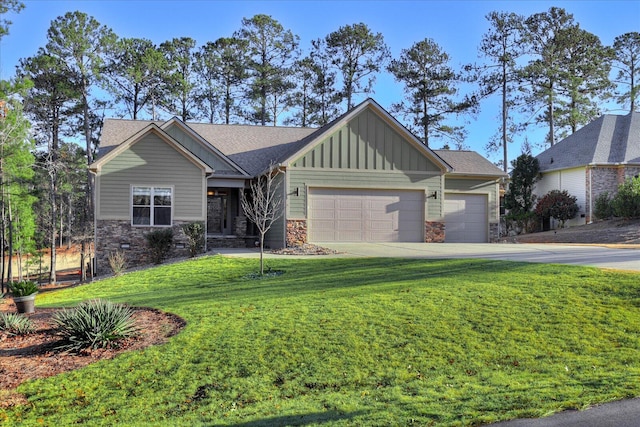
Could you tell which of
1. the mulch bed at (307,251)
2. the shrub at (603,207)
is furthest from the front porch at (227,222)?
the shrub at (603,207)

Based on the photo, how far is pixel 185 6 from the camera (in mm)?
16859

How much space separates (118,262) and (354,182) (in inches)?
354

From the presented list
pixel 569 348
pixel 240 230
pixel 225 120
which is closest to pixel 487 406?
pixel 569 348

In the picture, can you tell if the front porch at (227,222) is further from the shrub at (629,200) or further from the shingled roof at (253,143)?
the shrub at (629,200)

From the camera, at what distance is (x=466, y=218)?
2372 centimetres

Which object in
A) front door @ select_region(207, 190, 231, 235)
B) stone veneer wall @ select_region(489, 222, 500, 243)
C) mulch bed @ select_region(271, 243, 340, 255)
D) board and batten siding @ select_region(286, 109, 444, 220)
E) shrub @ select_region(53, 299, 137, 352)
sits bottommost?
shrub @ select_region(53, 299, 137, 352)

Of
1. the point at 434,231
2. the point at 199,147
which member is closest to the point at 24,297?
the point at 199,147

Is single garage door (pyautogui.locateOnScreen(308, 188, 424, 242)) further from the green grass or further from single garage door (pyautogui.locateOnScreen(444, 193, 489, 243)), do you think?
the green grass

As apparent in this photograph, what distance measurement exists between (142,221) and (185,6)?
7.96 m

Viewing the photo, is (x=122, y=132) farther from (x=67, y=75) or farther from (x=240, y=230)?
(x=67, y=75)

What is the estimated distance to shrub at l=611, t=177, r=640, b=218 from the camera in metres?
22.3

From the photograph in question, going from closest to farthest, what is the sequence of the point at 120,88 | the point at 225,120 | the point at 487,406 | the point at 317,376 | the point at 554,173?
the point at 487,406
the point at 317,376
the point at 554,173
the point at 120,88
the point at 225,120

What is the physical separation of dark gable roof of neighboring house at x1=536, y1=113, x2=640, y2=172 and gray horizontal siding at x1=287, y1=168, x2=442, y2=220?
12.4 m

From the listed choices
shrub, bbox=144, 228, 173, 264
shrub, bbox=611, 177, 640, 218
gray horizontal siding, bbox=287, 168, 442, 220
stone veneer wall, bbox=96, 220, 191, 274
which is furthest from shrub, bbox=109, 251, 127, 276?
shrub, bbox=611, 177, 640, 218
